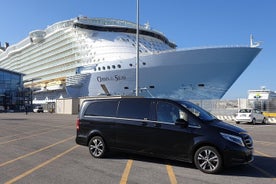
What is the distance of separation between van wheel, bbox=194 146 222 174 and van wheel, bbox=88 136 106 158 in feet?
8.45

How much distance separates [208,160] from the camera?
21.6 feet

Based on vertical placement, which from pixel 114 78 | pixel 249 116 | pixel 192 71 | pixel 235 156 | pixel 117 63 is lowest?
pixel 235 156

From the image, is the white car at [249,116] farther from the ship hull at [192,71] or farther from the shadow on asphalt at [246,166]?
the shadow on asphalt at [246,166]

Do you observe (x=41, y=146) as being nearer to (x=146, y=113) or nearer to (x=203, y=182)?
(x=146, y=113)

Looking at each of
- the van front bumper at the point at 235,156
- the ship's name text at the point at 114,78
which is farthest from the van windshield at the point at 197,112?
the ship's name text at the point at 114,78

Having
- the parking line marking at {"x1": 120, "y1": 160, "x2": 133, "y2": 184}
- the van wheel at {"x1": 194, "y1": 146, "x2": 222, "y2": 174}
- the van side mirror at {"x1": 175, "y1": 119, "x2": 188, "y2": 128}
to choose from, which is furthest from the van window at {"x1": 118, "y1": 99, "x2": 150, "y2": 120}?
the van wheel at {"x1": 194, "y1": 146, "x2": 222, "y2": 174}

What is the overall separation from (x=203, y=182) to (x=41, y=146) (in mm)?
6327

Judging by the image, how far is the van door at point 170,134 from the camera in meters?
6.83

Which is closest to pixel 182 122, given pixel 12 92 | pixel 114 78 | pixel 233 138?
pixel 233 138

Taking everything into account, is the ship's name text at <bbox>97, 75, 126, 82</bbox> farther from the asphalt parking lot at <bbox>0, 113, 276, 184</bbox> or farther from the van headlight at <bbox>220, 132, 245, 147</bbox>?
the van headlight at <bbox>220, 132, 245, 147</bbox>

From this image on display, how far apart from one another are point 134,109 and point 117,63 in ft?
91.0

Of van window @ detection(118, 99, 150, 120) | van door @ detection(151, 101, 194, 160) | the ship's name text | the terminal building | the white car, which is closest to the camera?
van door @ detection(151, 101, 194, 160)

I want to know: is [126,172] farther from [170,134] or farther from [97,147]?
[97,147]

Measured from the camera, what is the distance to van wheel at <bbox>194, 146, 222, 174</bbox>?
21.2 ft
